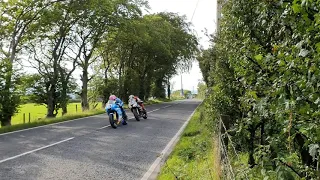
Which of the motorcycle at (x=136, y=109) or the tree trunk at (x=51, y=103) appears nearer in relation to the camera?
the motorcycle at (x=136, y=109)

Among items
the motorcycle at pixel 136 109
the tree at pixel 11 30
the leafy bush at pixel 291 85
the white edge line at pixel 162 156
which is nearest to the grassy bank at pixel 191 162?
the white edge line at pixel 162 156

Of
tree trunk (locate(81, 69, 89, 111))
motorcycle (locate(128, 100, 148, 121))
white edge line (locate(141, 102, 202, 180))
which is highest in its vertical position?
tree trunk (locate(81, 69, 89, 111))

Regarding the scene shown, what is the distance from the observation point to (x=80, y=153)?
8852mm

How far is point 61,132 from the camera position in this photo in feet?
42.1

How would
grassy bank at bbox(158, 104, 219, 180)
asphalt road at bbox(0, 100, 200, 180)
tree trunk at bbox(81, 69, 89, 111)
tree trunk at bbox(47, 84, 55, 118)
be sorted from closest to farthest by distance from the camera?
grassy bank at bbox(158, 104, 219, 180), asphalt road at bbox(0, 100, 200, 180), tree trunk at bbox(47, 84, 55, 118), tree trunk at bbox(81, 69, 89, 111)

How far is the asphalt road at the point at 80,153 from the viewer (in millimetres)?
6879

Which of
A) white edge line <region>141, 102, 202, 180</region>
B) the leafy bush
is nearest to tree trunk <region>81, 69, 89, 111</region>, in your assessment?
white edge line <region>141, 102, 202, 180</region>

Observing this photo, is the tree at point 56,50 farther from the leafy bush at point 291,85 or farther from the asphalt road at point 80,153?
the leafy bush at point 291,85

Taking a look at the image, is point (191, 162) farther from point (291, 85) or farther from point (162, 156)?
point (291, 85)

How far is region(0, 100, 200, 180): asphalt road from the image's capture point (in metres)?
6.88

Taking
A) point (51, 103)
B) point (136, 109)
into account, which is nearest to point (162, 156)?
point (136, 109)

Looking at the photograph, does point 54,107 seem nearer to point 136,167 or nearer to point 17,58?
point 17,58

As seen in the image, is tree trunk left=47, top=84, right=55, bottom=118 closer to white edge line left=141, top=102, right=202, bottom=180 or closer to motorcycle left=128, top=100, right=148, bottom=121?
motorcycle left=128, top=100, right=148, bottom=121

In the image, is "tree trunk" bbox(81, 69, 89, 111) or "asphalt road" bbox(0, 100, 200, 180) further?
"tree trunk" bbox(81, 69, 89, 111)
